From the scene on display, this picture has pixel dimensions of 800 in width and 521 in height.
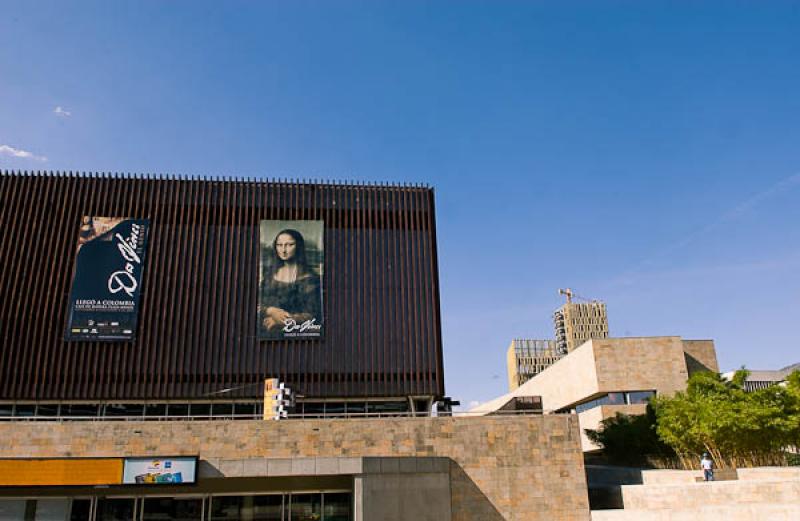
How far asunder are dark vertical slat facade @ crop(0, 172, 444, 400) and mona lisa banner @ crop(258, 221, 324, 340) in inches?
25.0

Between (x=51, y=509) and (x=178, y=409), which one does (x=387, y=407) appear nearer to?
(x=178, y=409)

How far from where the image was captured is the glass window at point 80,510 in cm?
2977

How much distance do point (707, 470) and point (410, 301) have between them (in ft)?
67.6

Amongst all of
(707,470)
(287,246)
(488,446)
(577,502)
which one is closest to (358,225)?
(287,246)

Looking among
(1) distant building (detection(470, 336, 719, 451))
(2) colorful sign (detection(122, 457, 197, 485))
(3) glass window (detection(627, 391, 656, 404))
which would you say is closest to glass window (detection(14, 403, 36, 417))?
(2) colorful sign (detection(122, 457, 197, 485))

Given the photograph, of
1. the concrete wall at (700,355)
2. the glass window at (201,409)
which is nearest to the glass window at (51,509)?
the glass window at (201,409)

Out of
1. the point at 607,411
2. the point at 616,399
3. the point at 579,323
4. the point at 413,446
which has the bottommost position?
the point at 413,446

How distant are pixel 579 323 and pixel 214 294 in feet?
472

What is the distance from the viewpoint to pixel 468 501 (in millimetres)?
30031

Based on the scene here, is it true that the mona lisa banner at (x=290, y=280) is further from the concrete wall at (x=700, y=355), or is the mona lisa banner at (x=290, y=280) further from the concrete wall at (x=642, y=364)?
the concrete wall at (x=700, y=355)

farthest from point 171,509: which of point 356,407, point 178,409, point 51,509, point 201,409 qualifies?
point 356,407

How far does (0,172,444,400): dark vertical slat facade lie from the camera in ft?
128

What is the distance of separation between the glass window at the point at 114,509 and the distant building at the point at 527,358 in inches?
5150

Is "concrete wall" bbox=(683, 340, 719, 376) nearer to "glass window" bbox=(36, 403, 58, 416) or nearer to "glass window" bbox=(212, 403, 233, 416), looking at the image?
"glass window" bbox=(212, 403, 233, 416)
